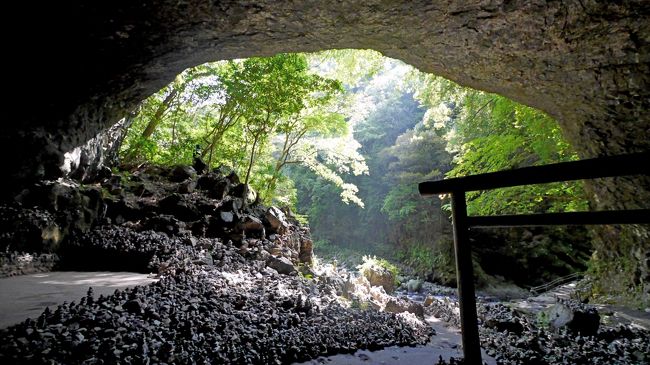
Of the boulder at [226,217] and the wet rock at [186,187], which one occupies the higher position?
the wet rock at [186,187]

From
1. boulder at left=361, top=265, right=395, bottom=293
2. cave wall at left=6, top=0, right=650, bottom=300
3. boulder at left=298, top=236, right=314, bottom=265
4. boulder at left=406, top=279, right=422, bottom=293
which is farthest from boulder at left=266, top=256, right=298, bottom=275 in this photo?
boulder at left=406, top=279, right=422, bottom=293

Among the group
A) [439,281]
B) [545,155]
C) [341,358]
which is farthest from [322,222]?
[341,358]

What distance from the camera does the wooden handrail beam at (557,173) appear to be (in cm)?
148

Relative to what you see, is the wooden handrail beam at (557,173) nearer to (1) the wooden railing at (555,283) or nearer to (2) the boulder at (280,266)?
(2) the boulder at (280,266)

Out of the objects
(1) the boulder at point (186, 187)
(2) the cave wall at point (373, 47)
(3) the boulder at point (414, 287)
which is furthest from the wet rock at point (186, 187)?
(3) the boulder at point (414, 287)

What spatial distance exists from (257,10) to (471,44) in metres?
3.02

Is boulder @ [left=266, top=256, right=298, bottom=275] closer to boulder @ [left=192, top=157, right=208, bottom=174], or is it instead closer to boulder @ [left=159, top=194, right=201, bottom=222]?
boulder @ [left=159, top=194, right=201, bottom=222]

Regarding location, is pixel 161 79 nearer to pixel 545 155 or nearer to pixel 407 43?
pixel 407 43

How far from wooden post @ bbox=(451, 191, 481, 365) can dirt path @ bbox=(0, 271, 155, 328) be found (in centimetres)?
399

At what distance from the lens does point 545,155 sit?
6551mm

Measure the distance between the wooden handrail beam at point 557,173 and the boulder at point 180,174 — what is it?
374 inches

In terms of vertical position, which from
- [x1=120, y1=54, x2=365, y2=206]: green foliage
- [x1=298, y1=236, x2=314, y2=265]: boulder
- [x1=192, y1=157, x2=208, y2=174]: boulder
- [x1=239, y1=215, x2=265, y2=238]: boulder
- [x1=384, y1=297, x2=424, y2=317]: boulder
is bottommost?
[x1=384, y1=297, x2=424, y2=317]: boulder

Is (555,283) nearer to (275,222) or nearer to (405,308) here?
(405,308)

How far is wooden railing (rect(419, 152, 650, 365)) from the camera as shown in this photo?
60.8 inches
